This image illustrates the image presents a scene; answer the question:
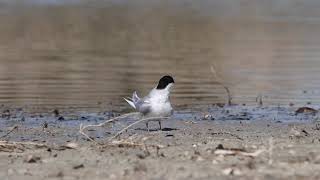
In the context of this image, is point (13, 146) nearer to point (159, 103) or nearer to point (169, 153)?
point (169, 153)

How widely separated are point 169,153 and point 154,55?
16.6 metres

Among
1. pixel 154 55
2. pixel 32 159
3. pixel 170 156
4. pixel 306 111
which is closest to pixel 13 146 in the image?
pixel 32 159

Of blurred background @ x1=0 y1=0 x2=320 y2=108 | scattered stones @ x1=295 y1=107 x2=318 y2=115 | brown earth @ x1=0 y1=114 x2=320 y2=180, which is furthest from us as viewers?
blurred background @ x1=0 y1=0 x2=320 y2=108

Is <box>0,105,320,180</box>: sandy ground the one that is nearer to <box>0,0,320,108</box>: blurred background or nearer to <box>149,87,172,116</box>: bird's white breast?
<box>149,87,172,116</box>: bird's white breast

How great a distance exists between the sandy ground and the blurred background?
3558 millimetres

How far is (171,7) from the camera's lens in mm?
58031

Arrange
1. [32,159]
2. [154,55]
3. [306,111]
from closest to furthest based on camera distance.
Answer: [32,159]
[306,111]
[154,55]

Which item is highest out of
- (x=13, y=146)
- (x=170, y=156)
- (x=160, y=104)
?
(x=160, y=104)

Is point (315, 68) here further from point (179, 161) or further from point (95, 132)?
point (179, 161)

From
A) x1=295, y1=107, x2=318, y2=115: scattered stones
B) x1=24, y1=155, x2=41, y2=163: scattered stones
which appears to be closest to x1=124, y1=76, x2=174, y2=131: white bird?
x1=24, y1=155, x2=41, y2=163: scattered stones

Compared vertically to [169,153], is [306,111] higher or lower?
higher

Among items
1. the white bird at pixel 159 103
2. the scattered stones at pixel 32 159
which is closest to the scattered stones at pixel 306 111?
the white bird at pixel 159 103

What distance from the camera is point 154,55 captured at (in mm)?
26531

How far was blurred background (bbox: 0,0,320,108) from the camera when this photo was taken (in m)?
18.4
